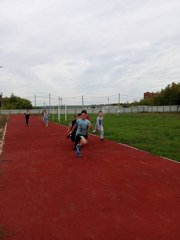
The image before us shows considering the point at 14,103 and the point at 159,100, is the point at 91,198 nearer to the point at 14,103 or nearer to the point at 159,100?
the point at 159,100

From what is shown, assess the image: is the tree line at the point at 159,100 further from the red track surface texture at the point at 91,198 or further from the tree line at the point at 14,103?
the red track surface texture at the point at 91,198

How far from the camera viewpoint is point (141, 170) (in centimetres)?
845

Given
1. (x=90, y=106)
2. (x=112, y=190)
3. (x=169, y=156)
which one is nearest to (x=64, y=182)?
(x=112, y=190)

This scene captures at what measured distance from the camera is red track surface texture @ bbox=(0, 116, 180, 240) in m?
4.66

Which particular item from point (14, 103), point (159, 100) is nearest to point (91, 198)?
point (159, 100)

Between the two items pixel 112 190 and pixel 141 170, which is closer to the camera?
pixel 112 190

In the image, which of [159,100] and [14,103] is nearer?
[159,100]

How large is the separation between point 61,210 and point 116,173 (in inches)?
113

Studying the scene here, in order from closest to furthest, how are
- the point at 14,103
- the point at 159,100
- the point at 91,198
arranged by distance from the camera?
1. the point at 91,198
2. the point at 159,100
3. the point at 14,103

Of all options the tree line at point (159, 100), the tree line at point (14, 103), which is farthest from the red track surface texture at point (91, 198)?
the tree line at point (14, 103)

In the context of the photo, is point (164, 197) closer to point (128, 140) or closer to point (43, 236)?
point (43, 236)

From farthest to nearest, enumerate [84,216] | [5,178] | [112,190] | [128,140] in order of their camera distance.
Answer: [128,140] → [5,178] → [112,190] → [84,216]

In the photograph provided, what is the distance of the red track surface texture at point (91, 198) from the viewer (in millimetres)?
4656

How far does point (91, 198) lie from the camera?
6.08 metres
